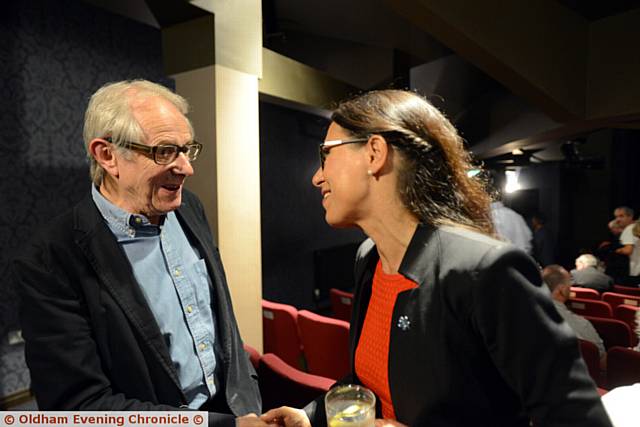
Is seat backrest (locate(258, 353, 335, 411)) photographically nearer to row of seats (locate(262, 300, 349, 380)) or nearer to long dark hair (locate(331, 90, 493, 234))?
row of seats (locate(262, 300, 349, 380))

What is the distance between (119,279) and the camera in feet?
3.97

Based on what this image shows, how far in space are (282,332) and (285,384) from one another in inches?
57.8

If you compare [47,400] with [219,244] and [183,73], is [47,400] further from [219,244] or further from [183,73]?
[183,73]

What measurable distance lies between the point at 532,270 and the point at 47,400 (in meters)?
1.21

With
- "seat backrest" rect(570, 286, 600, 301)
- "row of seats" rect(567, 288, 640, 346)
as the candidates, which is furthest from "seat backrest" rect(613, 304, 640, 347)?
"seat backrest" rect(570, 286, 600, 301)

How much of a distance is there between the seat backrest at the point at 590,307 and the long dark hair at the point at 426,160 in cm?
322

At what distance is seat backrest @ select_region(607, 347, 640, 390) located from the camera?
2049 mm

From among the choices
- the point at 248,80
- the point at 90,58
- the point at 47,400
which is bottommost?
the point at 47,400

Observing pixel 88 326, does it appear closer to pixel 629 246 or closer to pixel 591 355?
pixel 591 355

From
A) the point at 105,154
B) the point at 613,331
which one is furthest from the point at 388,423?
the point at 613,331

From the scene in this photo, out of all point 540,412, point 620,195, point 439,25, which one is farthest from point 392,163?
point 620,195

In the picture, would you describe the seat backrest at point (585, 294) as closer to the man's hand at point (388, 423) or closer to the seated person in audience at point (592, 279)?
the seated person in audience at point (592, 279)

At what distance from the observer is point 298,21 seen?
6133mm

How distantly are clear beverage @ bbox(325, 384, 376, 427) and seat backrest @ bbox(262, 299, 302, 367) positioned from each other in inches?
76.3
